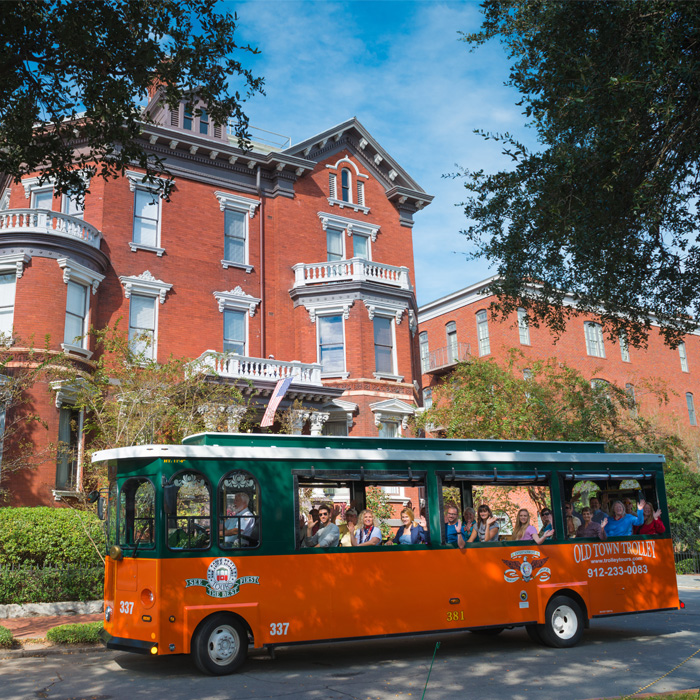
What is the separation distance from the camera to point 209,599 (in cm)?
952

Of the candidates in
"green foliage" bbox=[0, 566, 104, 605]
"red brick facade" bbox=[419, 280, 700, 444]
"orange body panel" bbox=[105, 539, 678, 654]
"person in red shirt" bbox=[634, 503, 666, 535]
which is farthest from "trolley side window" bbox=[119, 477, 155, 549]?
"red brick facade" bbox=[419, 280, 700, 444]

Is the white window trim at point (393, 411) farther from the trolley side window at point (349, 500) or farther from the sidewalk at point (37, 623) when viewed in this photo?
the trolley side window at point (349, 500)

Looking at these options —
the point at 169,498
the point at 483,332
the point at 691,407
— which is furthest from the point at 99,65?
the point at 691,407

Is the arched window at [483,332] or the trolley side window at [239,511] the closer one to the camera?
the trolley side window at [239,511]

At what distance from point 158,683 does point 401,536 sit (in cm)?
398

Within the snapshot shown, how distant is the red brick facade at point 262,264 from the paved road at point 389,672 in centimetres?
1367

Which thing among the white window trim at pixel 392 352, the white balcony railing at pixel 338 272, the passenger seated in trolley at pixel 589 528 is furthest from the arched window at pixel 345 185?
the passenger seated in trolley at pixel 589 528

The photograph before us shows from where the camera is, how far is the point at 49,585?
1530 centimetres

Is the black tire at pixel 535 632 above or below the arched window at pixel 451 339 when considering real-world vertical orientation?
below

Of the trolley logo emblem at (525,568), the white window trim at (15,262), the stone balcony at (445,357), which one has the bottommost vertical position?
the trolley logo emblem at (525,568)

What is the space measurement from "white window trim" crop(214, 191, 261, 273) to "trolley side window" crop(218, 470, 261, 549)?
1857 centimetres

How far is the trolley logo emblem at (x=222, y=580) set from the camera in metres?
9.54

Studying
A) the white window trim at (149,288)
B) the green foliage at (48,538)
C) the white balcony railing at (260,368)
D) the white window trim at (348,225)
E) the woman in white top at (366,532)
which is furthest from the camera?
the white window trim at (348,225)

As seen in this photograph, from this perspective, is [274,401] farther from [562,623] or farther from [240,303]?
[562,623]
